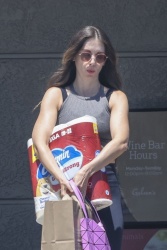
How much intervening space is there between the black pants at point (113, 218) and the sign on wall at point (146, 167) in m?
1.87

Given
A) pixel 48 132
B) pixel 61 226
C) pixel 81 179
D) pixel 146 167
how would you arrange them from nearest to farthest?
1. pixel 61 226
2. pixel 81 179
3. pixel 48 132
4. pixel 146 167

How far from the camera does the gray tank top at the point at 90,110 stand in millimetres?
4484

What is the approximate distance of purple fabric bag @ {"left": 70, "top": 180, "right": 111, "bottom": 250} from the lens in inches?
161

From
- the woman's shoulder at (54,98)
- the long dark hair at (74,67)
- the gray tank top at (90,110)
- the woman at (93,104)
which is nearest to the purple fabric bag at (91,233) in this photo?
the woman at (93,104)

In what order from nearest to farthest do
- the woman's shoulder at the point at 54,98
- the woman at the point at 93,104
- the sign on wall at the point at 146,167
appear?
the woman at the point at 93,104 → the woman's shoulder at the point at 54,98 → the sign on wall at the point at 146,167

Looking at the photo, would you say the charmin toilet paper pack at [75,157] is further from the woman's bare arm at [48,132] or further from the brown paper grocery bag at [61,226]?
the brown paper grocery bag at [61,226]

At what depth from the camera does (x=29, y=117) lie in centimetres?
648

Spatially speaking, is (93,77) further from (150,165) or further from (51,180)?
(150,165)

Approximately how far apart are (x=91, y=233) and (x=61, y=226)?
0.53 ft

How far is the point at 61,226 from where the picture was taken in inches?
159

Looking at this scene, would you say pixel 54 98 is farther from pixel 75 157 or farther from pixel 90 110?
pixel 75 157

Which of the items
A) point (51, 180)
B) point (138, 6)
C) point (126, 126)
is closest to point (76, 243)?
point (51, 180)

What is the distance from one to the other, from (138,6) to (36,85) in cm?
98

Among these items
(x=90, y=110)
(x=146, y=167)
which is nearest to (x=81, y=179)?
(x=90, y=110)
